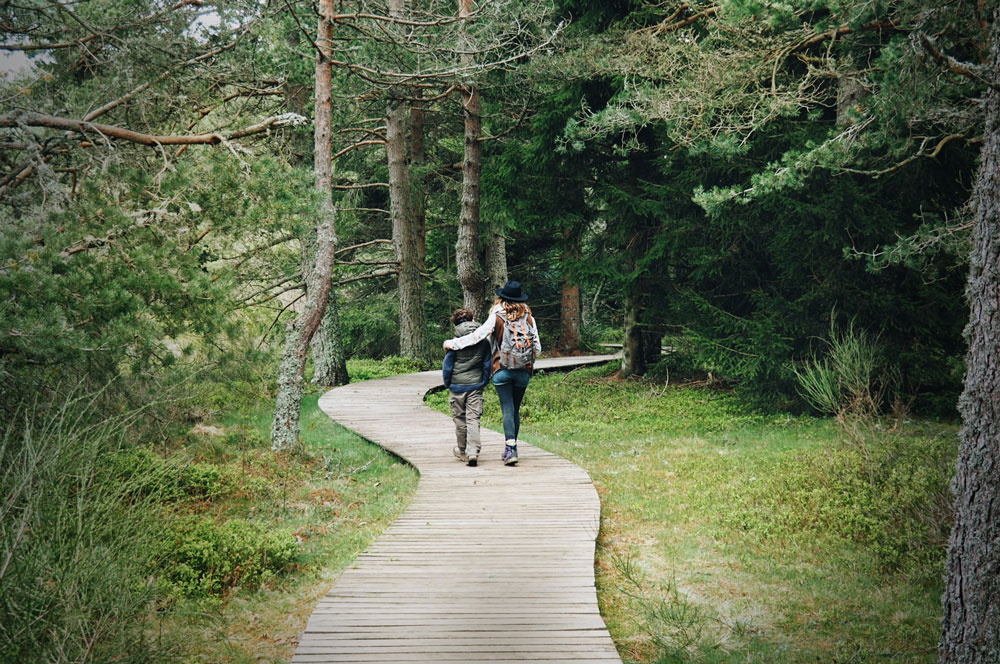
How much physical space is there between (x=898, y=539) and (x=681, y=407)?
27.7 ft

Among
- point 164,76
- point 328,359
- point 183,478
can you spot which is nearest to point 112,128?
point 164,76

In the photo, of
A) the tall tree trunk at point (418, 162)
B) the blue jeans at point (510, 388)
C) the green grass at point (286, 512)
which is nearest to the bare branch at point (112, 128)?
the green grass at point (286, 512)

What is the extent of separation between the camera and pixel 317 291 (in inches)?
401

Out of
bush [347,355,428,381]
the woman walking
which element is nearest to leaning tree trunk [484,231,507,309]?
bush [347,355,428,381]

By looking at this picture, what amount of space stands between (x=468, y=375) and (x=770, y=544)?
12.8 feet

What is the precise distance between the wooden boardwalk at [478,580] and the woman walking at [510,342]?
1072mm

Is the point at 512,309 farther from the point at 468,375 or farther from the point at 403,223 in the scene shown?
the point at 403,223

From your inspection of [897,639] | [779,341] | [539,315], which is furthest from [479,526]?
[539,315]

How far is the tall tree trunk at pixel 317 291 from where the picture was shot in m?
10.1

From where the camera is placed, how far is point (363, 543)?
7.16m

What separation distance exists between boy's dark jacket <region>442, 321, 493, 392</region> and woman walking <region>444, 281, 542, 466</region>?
133 millimetres

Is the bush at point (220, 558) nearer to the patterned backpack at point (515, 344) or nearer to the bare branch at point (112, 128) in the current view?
the patterned backpack at point (515, 344)

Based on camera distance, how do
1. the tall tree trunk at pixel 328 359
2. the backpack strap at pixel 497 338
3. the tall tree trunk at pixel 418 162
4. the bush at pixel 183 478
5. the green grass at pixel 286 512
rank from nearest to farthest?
the green grass at pixel 286 512 < the bush at pixel 183 478 < the backpack strap at pixel 497 338 < the tall tree trunk at pixel 328 359 < the tall tree trunk at pixel 418 162

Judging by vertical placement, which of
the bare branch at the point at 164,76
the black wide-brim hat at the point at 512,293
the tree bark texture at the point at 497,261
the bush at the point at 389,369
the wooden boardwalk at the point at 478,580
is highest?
the bare branch at the point at 164,76
